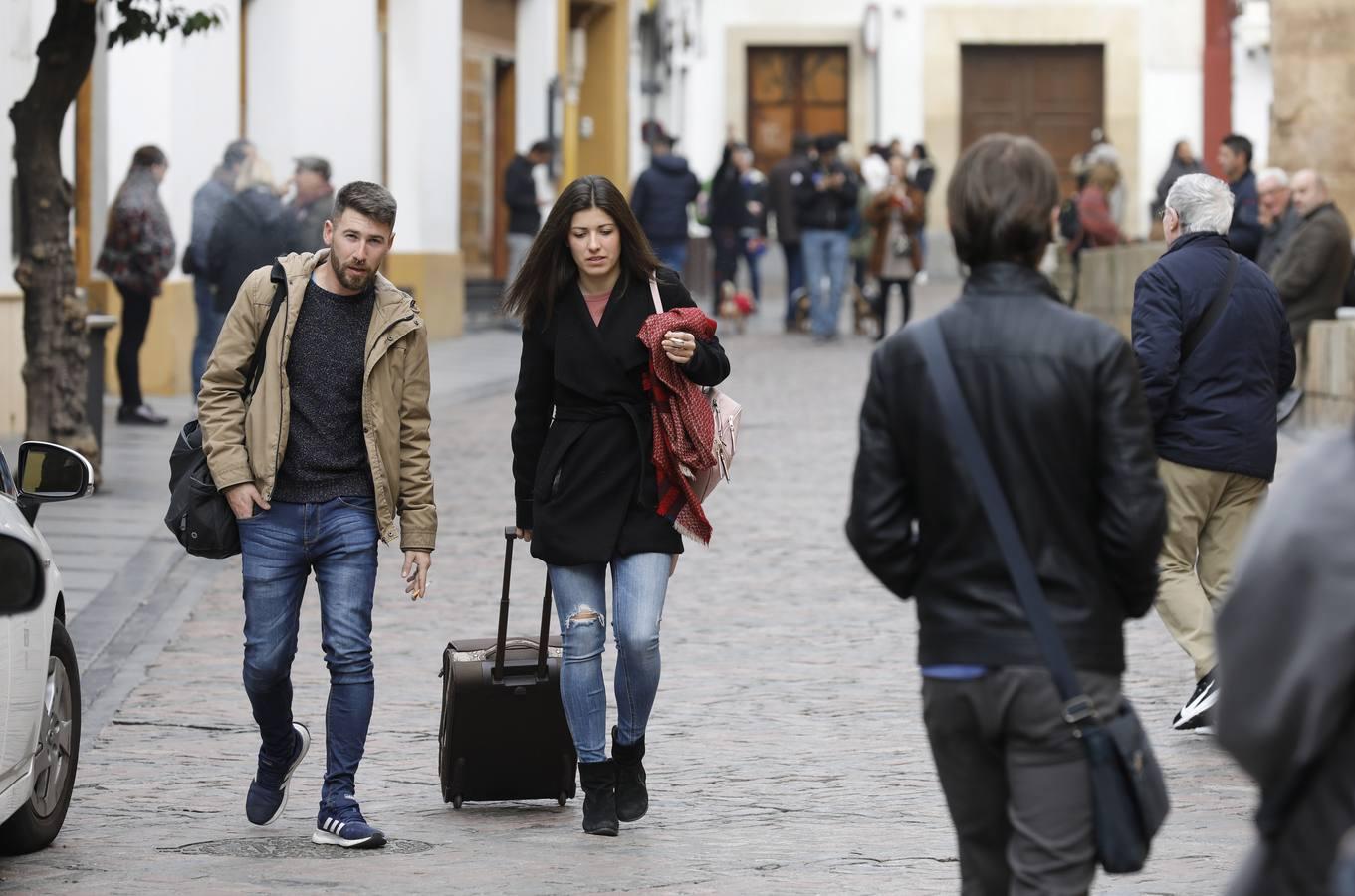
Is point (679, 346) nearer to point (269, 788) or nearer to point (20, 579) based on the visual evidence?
point (269, 788)

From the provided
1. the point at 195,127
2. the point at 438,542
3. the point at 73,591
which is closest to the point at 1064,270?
the point at 195,127

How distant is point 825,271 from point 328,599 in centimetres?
1937

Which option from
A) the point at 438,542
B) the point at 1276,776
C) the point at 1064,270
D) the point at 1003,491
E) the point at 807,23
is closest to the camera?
the point at 1276,776

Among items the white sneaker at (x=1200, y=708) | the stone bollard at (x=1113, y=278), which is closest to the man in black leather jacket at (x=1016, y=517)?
the white sneaker at (x=1200, y=708)

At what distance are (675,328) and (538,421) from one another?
0.46 m

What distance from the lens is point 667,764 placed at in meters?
7.22

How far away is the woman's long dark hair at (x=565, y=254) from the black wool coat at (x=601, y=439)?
39mm

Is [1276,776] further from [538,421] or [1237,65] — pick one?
[1237,65]

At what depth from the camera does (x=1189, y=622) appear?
7562 millimetres

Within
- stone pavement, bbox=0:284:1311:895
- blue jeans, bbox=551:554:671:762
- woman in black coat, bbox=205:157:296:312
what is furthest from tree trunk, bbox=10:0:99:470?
blue jeans, bbox=551:554:671:762

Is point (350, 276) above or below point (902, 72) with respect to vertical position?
below

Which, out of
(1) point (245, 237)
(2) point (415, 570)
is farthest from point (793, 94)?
(2) point (415, 570)

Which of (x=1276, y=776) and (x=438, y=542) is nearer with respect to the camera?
(x=1276, y=776)

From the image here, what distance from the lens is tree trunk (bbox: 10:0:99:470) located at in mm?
12703
